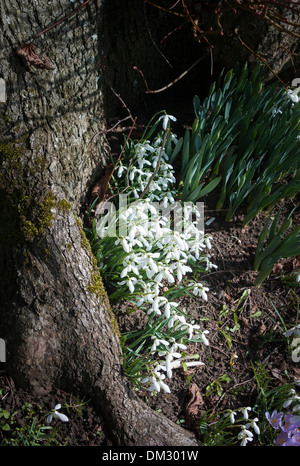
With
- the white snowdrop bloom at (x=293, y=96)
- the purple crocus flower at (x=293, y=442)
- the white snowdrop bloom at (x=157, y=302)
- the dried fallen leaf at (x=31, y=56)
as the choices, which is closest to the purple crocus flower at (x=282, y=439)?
the purple crocus flower at (x=293, y=442)

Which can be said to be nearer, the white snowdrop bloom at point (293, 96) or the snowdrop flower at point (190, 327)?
the snowdrop flower at point (190, 327)

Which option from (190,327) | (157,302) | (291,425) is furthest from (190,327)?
(291,425)

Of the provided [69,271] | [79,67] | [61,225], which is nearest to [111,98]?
[79,67]

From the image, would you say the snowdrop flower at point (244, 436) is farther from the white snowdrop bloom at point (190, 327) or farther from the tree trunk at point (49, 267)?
the white snowdrop bloom at point (190, 327)

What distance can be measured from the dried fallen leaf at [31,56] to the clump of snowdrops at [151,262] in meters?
0.69

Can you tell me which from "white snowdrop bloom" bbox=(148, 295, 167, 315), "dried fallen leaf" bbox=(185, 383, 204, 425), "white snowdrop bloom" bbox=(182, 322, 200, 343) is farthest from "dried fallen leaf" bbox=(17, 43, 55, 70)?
"dried fallen leaf" bbox=(185, 383, 204, 425)

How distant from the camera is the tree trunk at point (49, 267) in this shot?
73.5 inches

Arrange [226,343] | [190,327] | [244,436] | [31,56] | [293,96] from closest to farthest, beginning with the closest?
[31,56] → [244,436] → [190,327] → [226,343] → [293,96]

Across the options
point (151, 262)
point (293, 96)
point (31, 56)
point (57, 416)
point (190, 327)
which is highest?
point (31, 56)

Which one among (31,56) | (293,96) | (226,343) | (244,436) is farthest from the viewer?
(293,96)

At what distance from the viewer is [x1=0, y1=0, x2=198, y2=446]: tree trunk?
6.13 feet

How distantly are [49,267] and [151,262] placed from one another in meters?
0.49

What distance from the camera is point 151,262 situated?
192 cm

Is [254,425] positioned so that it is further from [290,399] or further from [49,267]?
[49,267]
